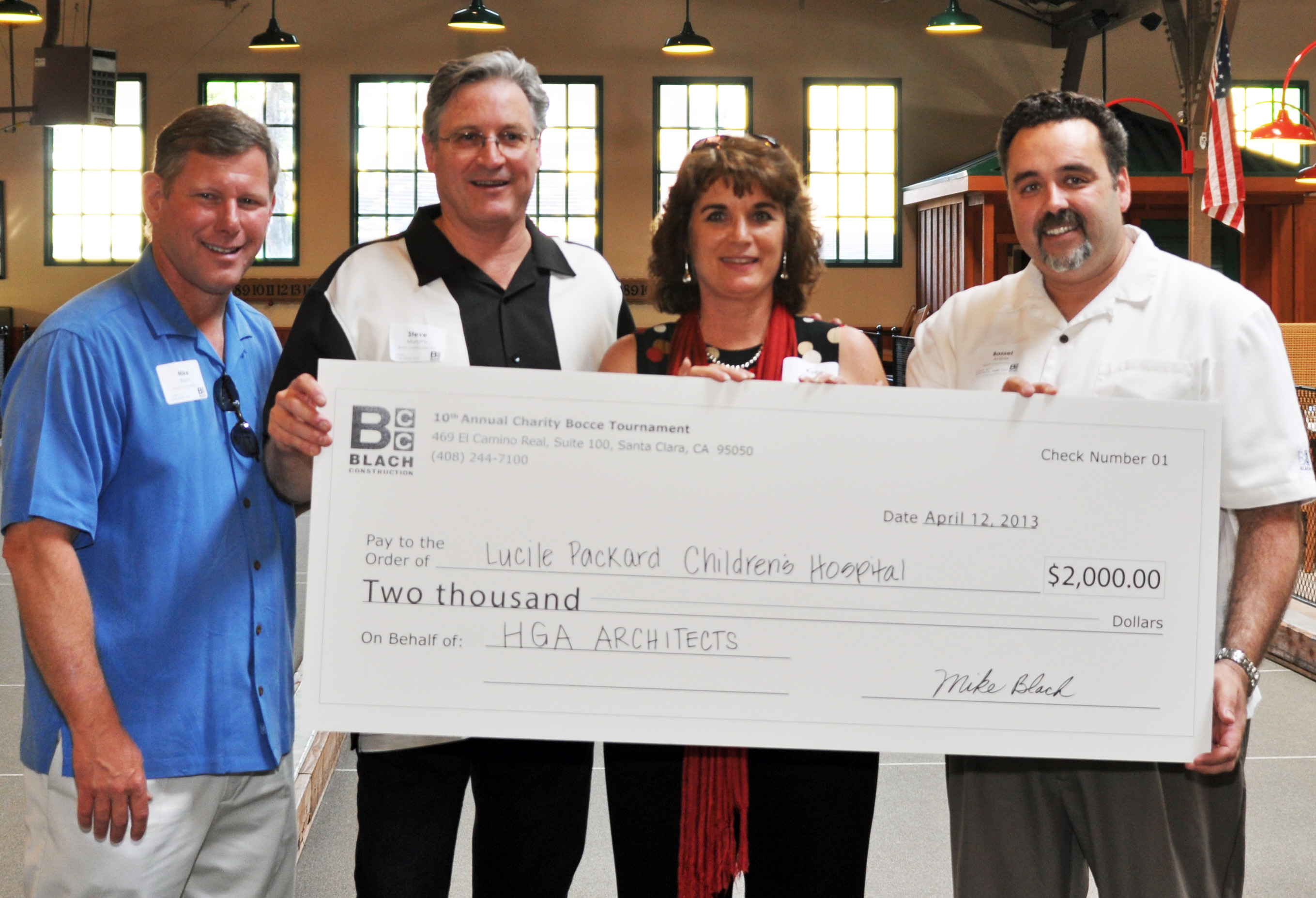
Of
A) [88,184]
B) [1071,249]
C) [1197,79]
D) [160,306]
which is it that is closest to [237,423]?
[160,306]

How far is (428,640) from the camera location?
189 cm

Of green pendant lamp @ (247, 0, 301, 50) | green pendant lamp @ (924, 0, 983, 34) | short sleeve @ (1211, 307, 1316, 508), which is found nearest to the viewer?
short sleeve @ (1211, 307, 1316, 508)

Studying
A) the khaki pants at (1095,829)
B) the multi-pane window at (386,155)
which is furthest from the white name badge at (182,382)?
the multi-pane window at (386,155)

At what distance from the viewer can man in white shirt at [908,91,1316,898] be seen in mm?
1960

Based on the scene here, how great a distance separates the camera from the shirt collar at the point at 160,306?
198cm

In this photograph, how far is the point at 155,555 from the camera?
6.38 ft

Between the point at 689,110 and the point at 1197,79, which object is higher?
the point at 689,110

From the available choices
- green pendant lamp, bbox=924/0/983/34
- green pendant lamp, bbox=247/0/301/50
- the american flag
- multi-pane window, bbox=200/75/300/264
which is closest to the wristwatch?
the american flag

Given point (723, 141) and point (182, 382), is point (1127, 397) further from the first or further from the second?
point (182, 382)

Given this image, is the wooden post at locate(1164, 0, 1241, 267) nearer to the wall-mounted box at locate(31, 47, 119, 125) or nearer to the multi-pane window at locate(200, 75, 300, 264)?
the wall-mounted box at locate(31, 47, 119, 125)

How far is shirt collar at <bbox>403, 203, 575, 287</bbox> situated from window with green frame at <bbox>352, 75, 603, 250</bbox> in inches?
562

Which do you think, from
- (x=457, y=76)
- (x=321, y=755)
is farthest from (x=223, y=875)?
(x=321, y=755)

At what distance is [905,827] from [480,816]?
1.85m

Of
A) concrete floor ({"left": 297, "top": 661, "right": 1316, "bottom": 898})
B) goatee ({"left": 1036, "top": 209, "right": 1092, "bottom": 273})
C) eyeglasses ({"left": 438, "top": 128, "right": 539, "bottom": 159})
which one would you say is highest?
eyeglasses ({"left": 438, "top": 128, "right": 539, "bottom": 159})
